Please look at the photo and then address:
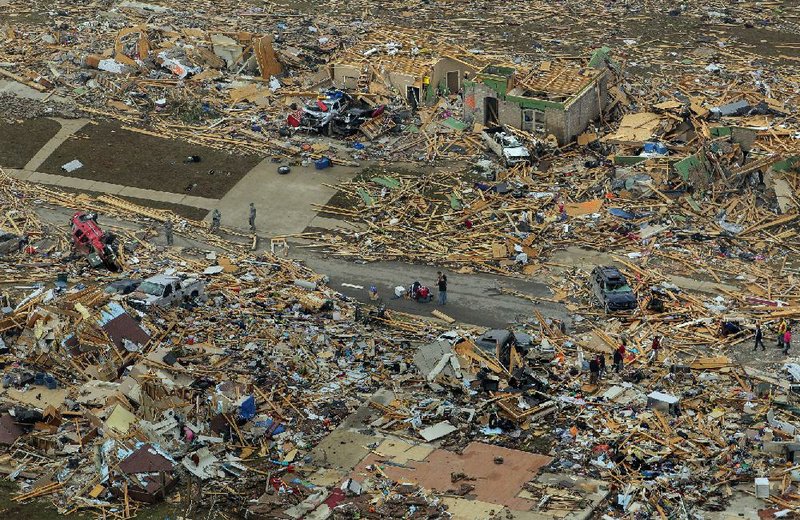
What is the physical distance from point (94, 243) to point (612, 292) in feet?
52.3

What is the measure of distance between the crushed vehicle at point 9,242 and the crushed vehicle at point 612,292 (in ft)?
59.9

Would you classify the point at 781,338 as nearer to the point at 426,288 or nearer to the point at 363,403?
the point at 426,288

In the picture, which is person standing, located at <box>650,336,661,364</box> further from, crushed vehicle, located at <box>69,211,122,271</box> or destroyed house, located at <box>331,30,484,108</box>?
destroyed house, located at <box>331,30,484,108</box>

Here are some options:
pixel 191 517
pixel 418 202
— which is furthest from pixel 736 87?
pixel 191 517

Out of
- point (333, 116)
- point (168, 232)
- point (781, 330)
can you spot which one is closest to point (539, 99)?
point (333, 116)

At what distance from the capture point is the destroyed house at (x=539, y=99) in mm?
54156

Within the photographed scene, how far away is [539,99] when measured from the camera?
54.2 m

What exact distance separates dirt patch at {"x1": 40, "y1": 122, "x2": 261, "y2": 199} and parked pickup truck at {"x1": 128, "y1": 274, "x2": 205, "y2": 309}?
A: 9378 millimetres

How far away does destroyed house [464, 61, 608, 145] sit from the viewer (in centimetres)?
5416

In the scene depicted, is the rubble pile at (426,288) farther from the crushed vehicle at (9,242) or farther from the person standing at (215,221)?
the person standing at (215,221)

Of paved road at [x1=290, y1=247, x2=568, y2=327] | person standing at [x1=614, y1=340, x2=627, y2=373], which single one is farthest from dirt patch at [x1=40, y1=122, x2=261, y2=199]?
person standing at [x1=614, y1=340, x2=627, y2=373]

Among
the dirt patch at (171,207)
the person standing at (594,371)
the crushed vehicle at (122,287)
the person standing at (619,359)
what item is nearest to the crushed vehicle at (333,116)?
the dirt patch at (171,207)

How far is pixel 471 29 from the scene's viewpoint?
6706 cm

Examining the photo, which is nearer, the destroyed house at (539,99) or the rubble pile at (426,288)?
the rubble pile at (426,288)
